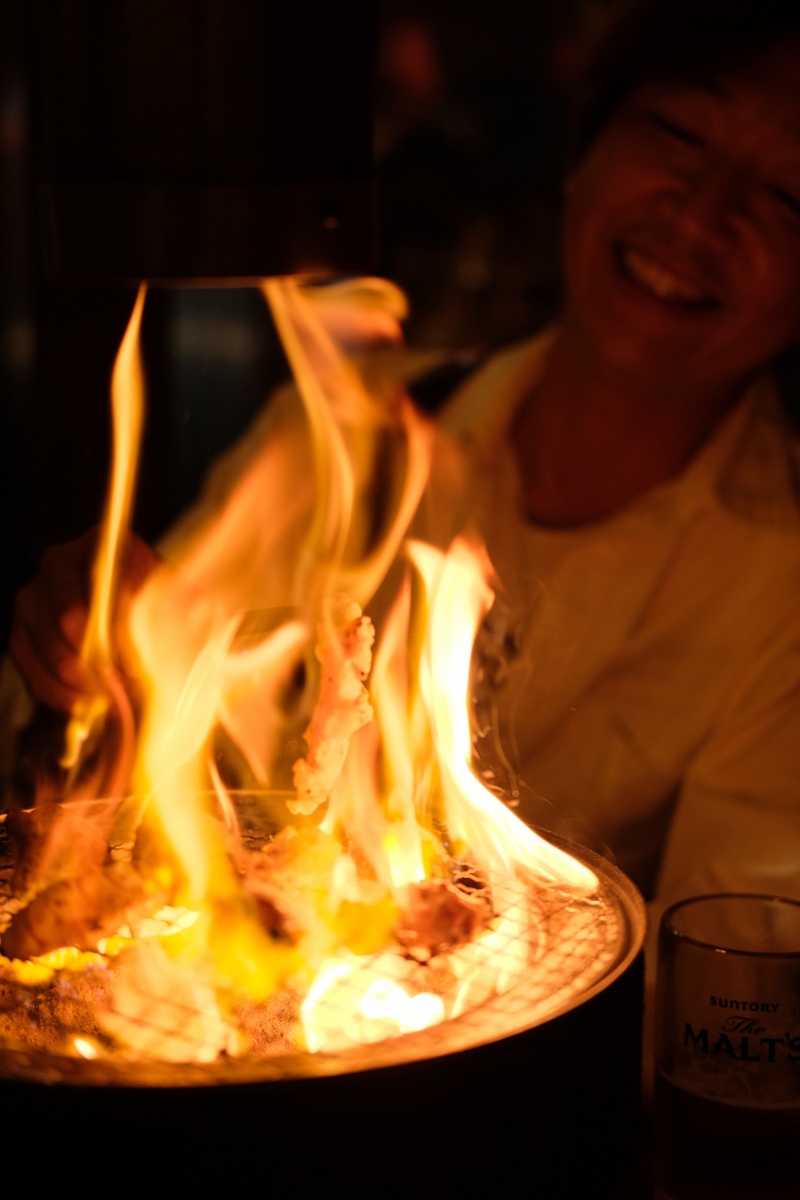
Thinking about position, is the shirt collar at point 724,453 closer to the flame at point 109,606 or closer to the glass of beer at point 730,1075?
the flame at point 109,606

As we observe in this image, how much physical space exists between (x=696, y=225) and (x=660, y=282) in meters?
0.09

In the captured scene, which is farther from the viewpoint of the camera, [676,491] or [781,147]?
[676,491]

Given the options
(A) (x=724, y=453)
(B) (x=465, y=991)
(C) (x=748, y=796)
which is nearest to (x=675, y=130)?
(A) (x=724, y=453)

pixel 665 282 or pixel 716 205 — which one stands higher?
pixel 716 205

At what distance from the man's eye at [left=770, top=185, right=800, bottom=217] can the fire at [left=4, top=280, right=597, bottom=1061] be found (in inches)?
25.3

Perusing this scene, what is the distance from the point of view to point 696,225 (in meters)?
1.74

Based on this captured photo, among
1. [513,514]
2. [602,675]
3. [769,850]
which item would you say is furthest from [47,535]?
[769,850]

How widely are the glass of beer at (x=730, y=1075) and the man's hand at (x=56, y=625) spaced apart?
0.62 metres

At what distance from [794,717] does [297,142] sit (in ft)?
3.81

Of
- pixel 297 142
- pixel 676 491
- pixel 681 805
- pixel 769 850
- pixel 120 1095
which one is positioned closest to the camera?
pixel 120 1095

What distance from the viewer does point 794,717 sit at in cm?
180

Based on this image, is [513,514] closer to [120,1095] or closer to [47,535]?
[47,535]

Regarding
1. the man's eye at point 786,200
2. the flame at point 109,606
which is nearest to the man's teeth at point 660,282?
the man's eye at point 786,200

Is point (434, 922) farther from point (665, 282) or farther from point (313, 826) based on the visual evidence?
point (665, 282)
